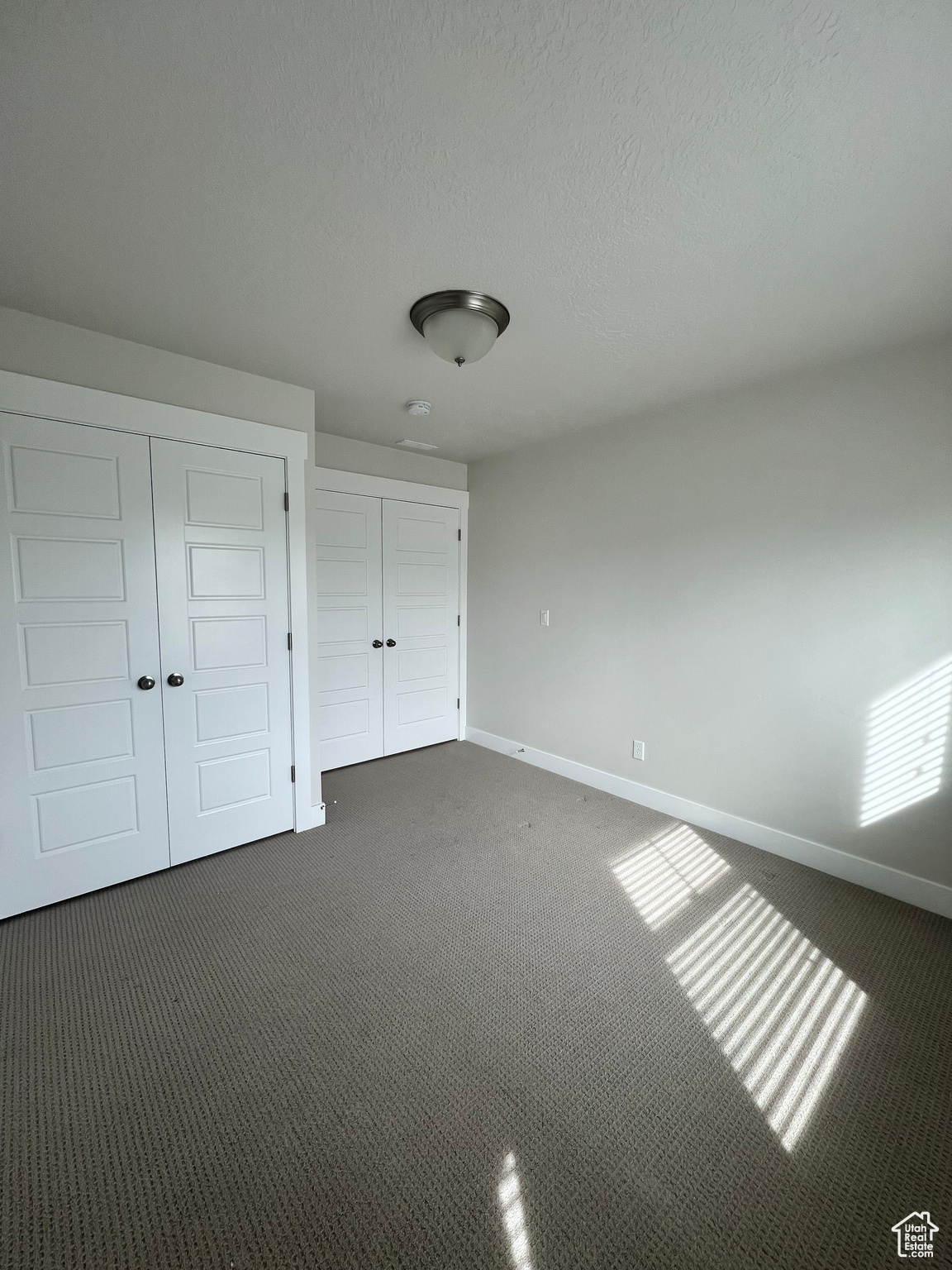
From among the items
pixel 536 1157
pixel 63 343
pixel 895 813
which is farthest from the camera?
pixel 895 813

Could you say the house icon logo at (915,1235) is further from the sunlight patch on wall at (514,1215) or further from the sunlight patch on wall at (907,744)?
the sunlight patch on wall at (907,744)

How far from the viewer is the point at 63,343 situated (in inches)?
88.2

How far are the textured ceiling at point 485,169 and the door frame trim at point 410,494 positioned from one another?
1.32m

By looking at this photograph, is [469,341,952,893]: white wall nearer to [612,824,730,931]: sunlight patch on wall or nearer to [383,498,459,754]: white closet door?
[612,824,730,931]: sunlight patch on wall

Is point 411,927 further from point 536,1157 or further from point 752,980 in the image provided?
point 752,980

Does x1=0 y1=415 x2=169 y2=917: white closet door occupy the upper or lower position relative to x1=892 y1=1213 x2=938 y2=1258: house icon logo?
upper

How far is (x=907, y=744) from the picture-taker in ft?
8.02

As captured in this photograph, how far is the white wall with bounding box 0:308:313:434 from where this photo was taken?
2.16 meters

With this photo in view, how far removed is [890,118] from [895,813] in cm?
264

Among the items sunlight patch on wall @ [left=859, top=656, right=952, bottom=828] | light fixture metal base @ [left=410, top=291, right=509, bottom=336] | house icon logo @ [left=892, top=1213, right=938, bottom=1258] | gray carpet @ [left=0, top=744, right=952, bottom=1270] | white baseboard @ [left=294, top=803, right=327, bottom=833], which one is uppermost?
light fixture metal base @ [left=410, top=291, right=509, bottom=336]

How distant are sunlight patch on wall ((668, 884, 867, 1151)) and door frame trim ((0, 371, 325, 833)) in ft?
7.06

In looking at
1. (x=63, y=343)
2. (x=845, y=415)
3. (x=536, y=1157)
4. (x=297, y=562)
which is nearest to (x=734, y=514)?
(x=845, y=415)

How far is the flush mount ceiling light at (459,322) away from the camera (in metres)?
1.98

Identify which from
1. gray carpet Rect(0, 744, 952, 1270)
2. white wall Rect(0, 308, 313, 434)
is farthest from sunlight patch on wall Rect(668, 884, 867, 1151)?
white wall Rect(0, 308, 313, 434)
